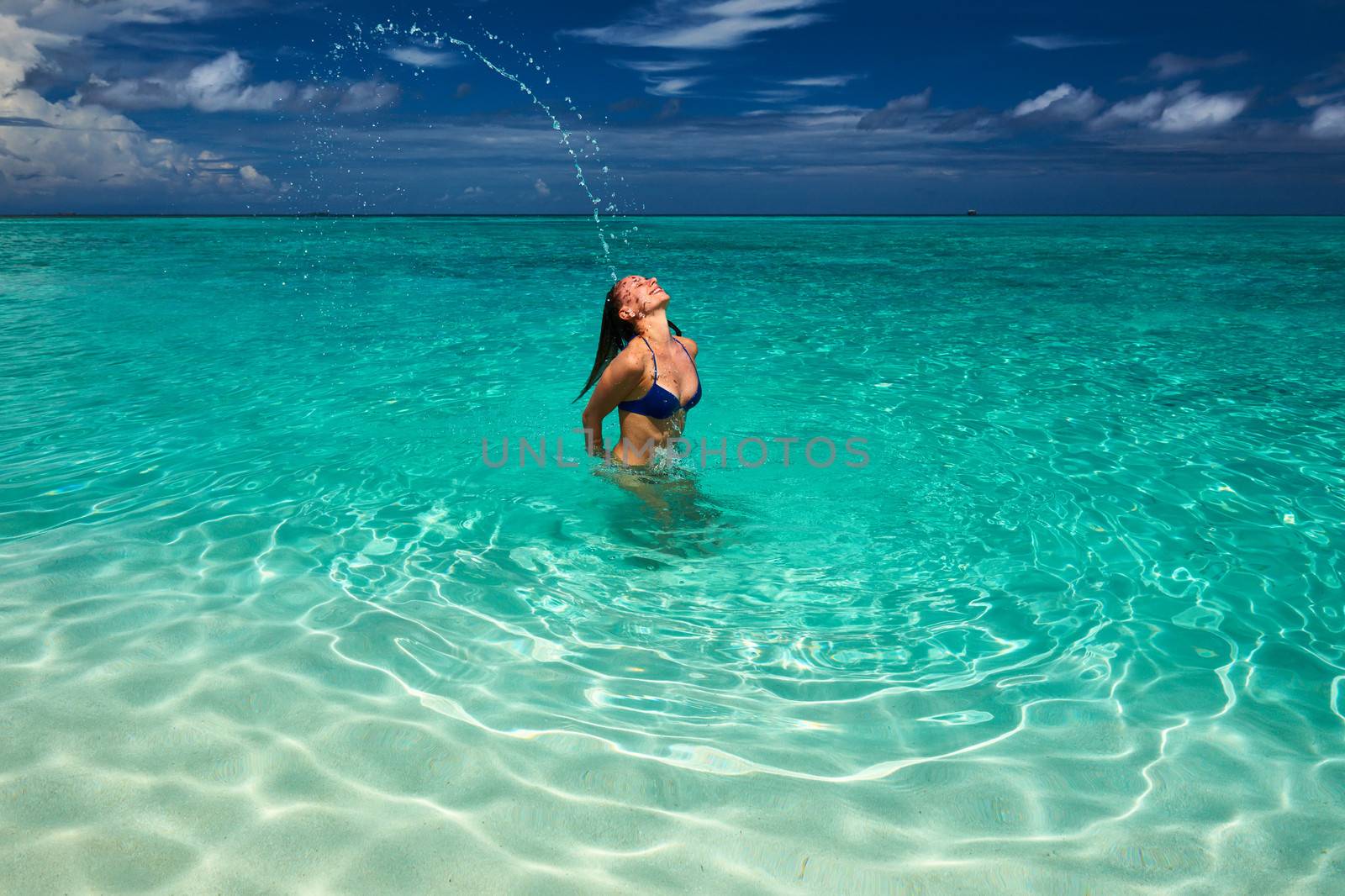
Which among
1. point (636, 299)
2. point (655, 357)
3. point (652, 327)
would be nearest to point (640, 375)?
point (655, 357)

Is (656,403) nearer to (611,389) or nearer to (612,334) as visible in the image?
(611,389)

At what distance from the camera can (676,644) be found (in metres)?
3.39

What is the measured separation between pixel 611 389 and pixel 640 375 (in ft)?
0.58

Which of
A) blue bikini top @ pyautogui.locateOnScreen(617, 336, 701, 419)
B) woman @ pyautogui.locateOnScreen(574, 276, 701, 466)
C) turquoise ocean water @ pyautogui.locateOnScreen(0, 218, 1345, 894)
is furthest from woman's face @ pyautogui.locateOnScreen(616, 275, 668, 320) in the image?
turquoise ocean water @ pyautogui.locateOnScreen(0, 218, 1345, 894)

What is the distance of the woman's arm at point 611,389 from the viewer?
414 centimetres

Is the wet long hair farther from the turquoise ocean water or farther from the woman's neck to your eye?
the turquoise ocean water

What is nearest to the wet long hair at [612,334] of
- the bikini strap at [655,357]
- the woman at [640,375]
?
Answer: the woman at [640,375]

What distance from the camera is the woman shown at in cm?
417

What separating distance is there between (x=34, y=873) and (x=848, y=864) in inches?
86.8

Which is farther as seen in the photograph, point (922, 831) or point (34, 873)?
point (922, 831)

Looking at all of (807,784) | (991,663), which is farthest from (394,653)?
(991,663)

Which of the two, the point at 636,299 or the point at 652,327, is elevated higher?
the point at 636,299

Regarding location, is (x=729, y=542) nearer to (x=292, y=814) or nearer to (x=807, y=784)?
(x=807, y=784)

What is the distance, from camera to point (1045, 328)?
12508 millimetres
